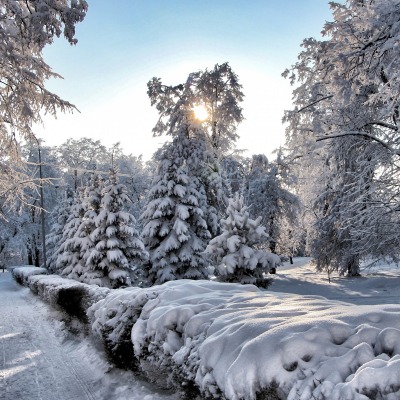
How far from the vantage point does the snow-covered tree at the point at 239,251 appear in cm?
1287

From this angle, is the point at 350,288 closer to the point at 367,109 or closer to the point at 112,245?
the point at 367,109

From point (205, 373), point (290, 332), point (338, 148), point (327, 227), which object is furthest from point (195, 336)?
point (327, 227)

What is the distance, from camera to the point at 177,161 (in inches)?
715

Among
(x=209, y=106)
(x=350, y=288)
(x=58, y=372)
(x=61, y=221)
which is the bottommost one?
(x=350, y=288)

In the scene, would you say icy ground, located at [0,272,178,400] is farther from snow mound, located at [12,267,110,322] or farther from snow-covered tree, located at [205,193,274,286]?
snow-covered tree, located at [205,193,274,286]

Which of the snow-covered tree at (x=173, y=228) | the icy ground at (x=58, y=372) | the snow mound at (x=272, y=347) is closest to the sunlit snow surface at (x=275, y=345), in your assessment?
the snow mound at (x=272, y=347)

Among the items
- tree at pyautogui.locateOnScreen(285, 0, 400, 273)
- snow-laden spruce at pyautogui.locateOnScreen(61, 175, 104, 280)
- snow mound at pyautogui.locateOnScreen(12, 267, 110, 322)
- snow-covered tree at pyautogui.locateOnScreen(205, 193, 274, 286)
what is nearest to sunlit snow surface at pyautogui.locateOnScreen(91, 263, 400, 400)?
snow mound at pyautogui.locateOnScreen(12, 267, 110, 322)

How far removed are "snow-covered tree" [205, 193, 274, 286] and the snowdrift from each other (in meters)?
7.43

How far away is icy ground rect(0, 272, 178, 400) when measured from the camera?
5.16m

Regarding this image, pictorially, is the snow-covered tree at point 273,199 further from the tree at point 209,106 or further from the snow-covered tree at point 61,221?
the snow-covered tree at point 61,221

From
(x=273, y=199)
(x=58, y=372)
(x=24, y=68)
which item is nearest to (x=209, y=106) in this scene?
(x=273, y=199)

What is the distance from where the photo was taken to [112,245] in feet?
56.1

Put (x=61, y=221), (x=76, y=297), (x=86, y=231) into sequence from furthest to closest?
(x=61, y=221), (x=86, y=231), (x=76, y=297)

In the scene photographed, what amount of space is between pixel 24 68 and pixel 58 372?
6.25 m
